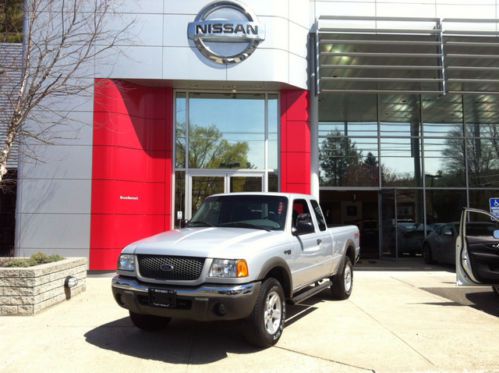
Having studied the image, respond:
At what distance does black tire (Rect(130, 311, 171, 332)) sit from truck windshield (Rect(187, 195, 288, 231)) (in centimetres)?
140

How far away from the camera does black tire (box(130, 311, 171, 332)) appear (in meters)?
5.88

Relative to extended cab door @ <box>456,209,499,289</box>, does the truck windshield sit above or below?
above

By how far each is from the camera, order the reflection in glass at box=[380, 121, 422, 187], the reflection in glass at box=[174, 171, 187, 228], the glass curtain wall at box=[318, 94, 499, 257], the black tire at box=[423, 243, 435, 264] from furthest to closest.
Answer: the reflection in glass at box=[380, 121, 422, 187] < the glass curtain wall at box=[318, 94, 499, 257] < the black tire at box=[423, 243, 435, 264] < the reflection in glass at box=[174, 171, 187, 228]

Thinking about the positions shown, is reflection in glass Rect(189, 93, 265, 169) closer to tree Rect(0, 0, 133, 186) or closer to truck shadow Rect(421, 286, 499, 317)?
tree Rect(0, 0, 133, 186)

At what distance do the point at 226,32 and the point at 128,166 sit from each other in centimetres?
436

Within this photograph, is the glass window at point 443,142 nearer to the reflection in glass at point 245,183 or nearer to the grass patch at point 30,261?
the reflection in glass at point 245,183

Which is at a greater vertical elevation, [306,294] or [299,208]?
[299,208]

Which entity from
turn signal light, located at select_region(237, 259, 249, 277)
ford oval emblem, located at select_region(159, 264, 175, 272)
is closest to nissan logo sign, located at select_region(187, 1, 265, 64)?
ford oval emblem, located at select_region(159, 264, 175, 272)

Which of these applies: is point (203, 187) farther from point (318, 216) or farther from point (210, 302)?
point (210, 302)

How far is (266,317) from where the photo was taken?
5395 mm

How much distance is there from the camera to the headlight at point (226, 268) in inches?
196

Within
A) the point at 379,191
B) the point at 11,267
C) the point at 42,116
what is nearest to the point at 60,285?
the point at 11,267

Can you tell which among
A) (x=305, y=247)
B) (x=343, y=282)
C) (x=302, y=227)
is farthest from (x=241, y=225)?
(x=343, y=282)

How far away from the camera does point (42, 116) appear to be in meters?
11.5
